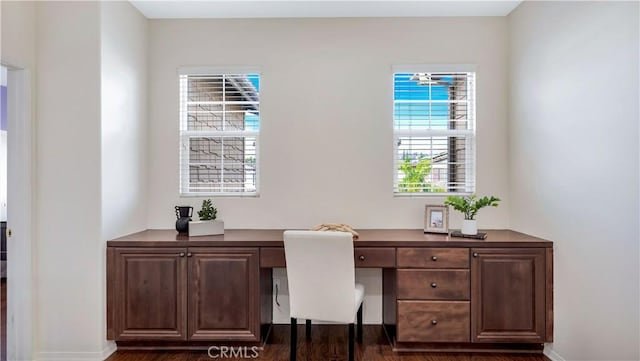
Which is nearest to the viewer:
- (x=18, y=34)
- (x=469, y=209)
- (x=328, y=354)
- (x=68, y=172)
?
(x=18, y=34)

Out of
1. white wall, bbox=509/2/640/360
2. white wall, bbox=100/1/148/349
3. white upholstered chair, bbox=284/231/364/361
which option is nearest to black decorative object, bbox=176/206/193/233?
white wall, bbox=100/1/148/349

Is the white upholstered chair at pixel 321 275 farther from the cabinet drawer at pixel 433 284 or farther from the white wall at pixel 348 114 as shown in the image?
the white wall at pixel 348 114

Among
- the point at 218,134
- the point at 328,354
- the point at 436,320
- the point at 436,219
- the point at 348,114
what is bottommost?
the point at 328,354

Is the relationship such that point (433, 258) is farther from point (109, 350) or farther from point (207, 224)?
point (109, 350)

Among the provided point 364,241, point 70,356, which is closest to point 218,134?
point 364,241

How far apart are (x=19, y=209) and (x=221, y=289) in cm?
149

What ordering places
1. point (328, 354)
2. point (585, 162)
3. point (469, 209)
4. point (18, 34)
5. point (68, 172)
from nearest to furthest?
point (585, 162), point (18, 34), point (68, 172), point (328, 354), point (469, 209)

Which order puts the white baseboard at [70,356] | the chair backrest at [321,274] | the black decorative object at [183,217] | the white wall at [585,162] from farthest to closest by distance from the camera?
the black decorative object at [183,217]
the white baseboard at [70,356]
the chair backrest at [321,274]
the white wall at [585,162]

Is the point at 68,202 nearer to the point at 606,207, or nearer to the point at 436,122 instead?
the point at 436,122

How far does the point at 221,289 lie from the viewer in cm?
260

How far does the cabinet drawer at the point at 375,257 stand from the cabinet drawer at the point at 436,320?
311mm

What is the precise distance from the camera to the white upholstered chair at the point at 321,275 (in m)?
2.23

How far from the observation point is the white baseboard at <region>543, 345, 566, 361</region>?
2.49 metres

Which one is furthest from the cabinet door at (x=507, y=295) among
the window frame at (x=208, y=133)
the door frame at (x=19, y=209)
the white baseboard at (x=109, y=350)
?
the door frame at (x=19, y=209)
